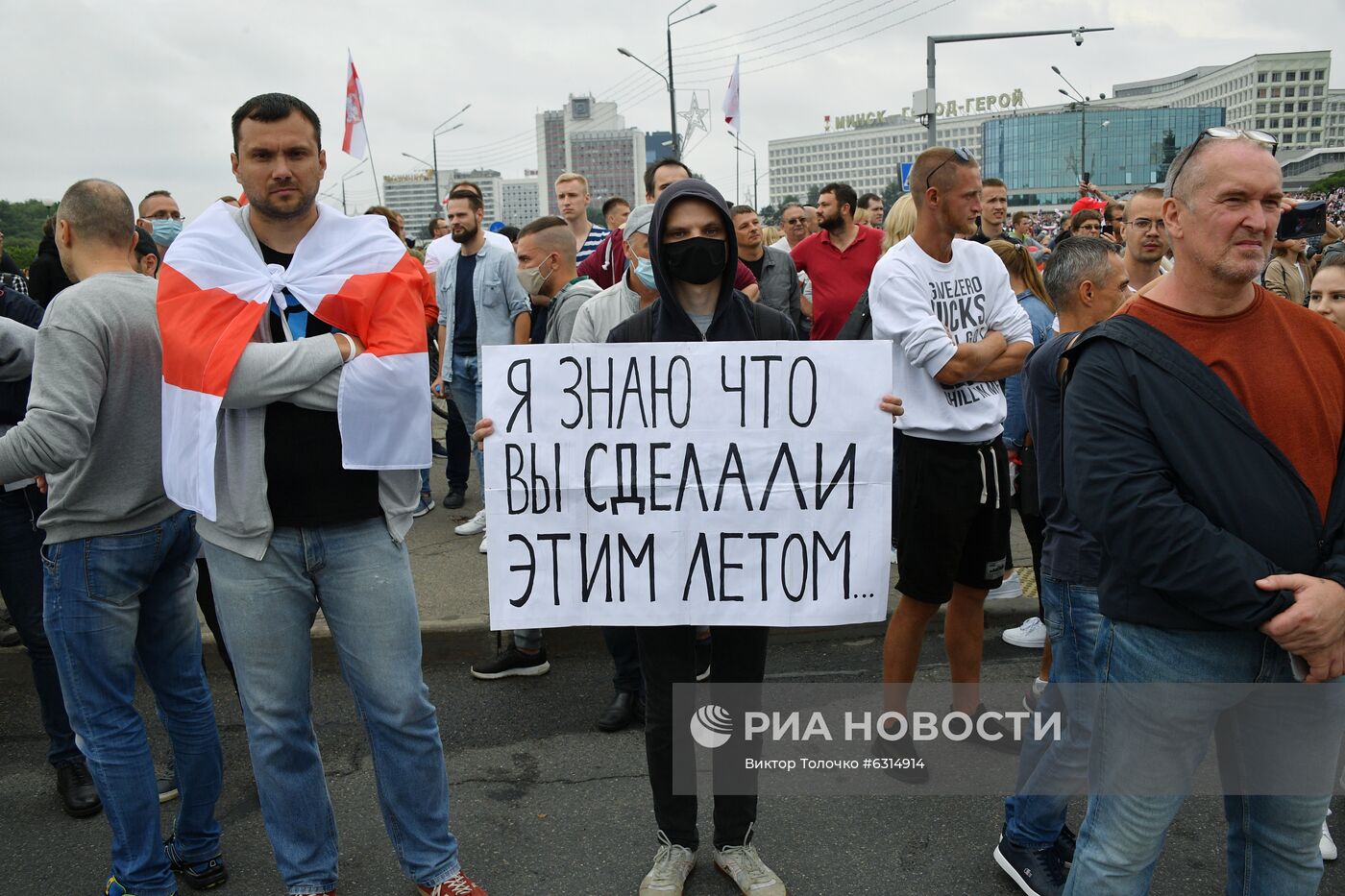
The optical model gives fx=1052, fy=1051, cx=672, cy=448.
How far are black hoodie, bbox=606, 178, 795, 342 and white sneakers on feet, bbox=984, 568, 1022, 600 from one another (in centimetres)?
285

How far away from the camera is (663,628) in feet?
10.3

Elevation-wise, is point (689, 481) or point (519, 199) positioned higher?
point (519, 199)

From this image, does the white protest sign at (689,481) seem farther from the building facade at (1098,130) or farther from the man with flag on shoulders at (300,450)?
the building facade at (1098,130)

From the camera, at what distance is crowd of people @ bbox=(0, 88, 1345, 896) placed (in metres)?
2.20

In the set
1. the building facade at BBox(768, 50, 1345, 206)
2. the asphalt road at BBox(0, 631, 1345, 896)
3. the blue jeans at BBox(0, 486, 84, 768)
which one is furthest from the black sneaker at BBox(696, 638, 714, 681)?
the building facade at BBox(768, 50, 1345, 206)

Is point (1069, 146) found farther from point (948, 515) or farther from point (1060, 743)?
point (1060, 743)

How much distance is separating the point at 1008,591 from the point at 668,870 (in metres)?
3.14

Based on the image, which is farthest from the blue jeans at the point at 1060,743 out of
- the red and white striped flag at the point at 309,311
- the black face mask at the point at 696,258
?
the red and white striped flag at the point at 309,311

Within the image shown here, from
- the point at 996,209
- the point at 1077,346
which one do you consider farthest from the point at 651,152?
the point at 1077,346

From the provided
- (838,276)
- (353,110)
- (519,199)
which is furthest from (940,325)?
(519,199)

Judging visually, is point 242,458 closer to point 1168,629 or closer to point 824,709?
point 1168,629

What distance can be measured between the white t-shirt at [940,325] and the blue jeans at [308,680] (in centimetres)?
190

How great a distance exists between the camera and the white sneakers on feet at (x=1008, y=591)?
5530mm

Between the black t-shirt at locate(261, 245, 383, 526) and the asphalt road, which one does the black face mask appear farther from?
the asphalt road
